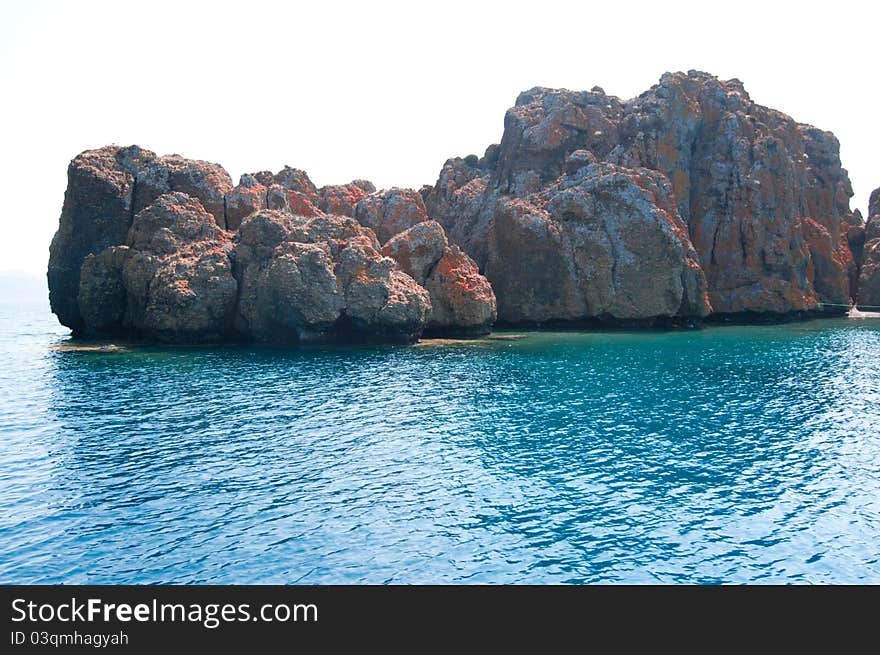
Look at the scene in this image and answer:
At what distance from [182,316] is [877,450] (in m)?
53.3

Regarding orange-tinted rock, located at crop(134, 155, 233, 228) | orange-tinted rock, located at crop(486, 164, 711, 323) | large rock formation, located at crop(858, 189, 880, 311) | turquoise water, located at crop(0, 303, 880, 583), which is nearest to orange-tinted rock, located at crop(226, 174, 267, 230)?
orange-tinted rock, located at crop(134, 155, 233, 228)

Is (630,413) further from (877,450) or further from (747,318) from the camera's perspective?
(747,318)

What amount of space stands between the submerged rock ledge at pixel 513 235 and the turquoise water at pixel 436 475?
13.4m

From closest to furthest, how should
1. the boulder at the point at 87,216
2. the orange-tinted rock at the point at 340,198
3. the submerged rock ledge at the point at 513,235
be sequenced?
the submerged rock ledge at the point at 513,235
the boulder at the point at 87,216
the orange-tinted rock at the point at 340,198

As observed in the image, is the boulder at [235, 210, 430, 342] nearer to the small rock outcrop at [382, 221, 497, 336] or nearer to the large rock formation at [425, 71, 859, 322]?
the small rock outcrop at [382, 221, 497, 336]

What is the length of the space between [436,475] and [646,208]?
2538 inches

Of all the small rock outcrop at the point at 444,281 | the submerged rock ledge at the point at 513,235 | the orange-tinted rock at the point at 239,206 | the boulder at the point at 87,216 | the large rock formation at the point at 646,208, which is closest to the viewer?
the submerged rock ledge at the point at 513,235

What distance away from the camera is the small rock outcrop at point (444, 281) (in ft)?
232

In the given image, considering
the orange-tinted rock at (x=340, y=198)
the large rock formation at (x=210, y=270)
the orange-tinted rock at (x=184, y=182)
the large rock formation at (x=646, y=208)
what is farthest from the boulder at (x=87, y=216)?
the large rock formation at (x=646, y=208)

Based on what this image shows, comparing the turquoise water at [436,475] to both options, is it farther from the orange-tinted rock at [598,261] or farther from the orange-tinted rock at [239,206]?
the orange-tinted rock at [598,261]

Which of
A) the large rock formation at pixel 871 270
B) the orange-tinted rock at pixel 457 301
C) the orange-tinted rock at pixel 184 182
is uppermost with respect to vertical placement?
the orange-tinted rock at pixel 184 182

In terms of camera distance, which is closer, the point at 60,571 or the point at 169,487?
the point at 60,571

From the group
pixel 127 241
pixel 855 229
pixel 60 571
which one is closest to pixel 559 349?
pixel 127 241

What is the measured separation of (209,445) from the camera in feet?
98.8
